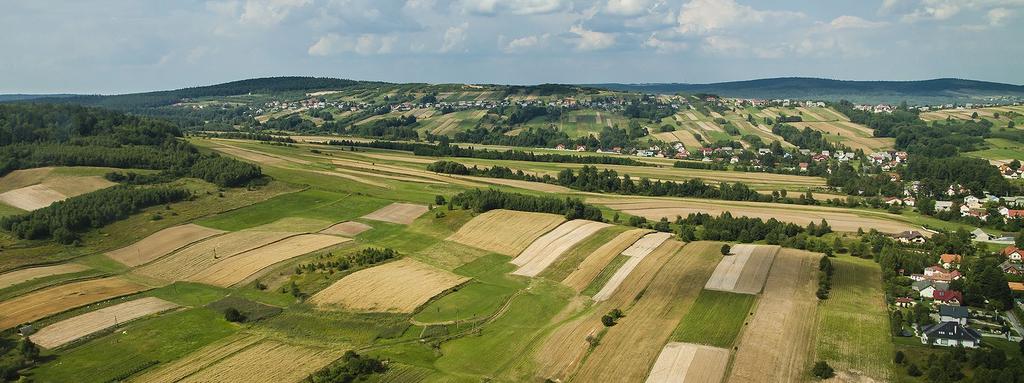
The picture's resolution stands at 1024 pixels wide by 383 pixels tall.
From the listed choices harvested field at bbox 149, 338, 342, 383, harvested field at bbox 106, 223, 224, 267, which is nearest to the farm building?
harvested field at bbox 149, 338, 342, 383

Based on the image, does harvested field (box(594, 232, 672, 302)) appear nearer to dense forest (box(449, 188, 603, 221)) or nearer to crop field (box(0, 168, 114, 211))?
dense forest (box(449, 188, 603, 221))

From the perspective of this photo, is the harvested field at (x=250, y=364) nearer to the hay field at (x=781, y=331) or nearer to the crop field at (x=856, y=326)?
the hay field at (x=781, y=331)

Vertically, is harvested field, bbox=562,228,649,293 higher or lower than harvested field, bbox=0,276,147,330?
lower

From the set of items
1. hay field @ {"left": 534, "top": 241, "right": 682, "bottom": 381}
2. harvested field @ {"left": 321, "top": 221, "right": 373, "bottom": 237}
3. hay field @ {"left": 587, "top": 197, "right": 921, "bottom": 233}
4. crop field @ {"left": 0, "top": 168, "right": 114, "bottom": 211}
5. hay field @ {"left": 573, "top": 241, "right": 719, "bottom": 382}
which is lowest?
hay field @ {"left": 587, "top": 197, "right": 921, "bottom": 233}

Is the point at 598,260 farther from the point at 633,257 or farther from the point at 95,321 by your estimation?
the point at 95,321

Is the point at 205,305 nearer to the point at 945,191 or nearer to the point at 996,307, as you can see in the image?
the point at 996,307

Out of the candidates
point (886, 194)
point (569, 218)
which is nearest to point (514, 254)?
point (569, 218)
